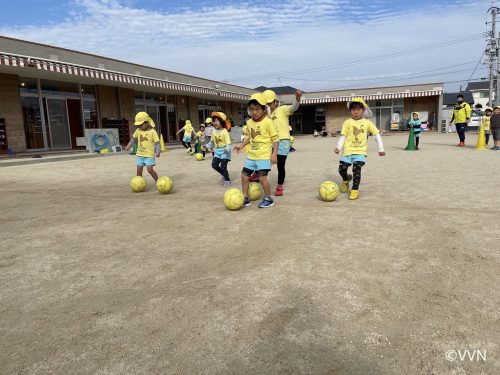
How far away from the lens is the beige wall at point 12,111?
15555mm

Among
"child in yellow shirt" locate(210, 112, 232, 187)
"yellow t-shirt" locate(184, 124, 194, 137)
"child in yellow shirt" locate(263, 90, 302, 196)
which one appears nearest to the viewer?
"child in yellow shirt" locate(263, 90, 302, 196)

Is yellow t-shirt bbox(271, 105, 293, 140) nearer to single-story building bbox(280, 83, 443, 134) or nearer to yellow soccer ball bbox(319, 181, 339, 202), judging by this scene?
yellow soccer ball bbox(319, 181, 339, 202)

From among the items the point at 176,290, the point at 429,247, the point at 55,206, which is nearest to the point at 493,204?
the point at 429,247

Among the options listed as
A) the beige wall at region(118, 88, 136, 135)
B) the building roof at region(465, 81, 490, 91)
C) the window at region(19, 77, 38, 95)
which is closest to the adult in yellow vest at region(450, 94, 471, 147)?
the beige wall at region(118, 88, 136, 135)

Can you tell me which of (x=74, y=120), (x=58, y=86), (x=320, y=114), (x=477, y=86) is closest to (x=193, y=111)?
(x=74, y=120)

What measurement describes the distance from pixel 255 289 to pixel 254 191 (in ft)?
11.5

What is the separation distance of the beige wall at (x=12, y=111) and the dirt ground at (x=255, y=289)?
1241 cm

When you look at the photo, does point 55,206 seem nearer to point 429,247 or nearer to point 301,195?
point 301,195

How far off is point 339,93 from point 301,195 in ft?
109

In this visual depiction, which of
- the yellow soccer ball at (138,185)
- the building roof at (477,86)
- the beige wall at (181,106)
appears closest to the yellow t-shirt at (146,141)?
the yellow soccer ball at (138,185)

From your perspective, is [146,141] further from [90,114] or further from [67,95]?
[90,114]

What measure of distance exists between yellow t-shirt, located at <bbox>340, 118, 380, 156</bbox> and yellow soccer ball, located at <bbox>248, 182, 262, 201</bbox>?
1654 mm

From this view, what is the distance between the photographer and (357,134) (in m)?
6.30

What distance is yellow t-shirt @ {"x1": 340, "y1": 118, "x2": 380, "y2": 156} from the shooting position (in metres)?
6.26
